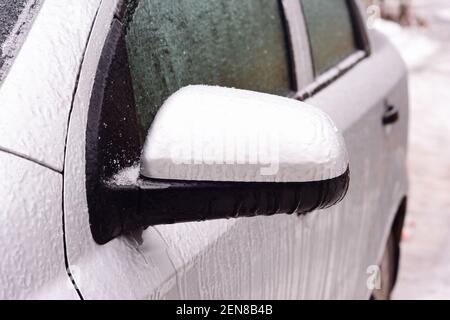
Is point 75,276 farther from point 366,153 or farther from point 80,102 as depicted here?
point 366,153

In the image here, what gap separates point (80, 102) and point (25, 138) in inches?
4.9

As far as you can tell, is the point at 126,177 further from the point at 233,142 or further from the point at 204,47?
the point at 204,47

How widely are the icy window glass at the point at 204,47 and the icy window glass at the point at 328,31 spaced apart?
0.26 m

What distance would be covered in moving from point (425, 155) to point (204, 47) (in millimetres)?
5072

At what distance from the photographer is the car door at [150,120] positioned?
127 cm

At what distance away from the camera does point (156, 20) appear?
1548 millimetres

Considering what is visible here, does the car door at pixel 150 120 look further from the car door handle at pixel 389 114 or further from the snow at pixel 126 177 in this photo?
the car door handle at pixel 389 114

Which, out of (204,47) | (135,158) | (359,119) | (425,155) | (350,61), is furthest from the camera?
(425,155)

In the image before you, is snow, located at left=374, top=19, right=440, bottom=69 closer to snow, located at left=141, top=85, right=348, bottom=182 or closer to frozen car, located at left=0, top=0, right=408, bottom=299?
frozen car, located at left=0, top=0, right=408, bottom=299

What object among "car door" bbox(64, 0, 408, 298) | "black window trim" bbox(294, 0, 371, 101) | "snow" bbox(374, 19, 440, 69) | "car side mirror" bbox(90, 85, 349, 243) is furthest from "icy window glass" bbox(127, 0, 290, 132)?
"snow" bbox(374, 19, 440, 69)

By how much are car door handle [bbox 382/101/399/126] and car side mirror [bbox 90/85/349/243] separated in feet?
4.87

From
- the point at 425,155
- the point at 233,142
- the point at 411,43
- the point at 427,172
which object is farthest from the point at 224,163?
the point at 411,43

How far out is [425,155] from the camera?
6.50 metres

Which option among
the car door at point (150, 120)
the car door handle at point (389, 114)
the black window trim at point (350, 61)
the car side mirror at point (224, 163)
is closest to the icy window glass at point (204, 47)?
the car door at point (150, 120)
